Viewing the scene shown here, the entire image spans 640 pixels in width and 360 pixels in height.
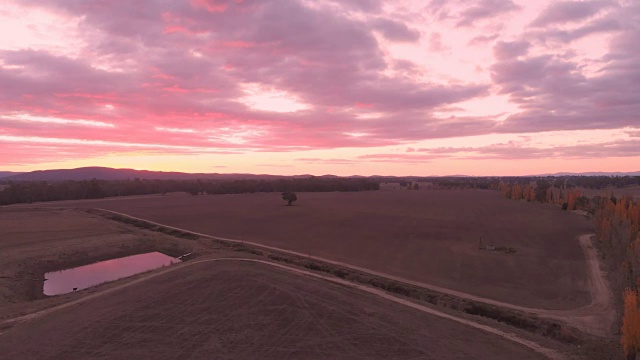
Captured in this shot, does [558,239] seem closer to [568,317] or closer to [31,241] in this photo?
[568,317]

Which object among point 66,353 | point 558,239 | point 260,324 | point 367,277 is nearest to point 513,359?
point 260,324

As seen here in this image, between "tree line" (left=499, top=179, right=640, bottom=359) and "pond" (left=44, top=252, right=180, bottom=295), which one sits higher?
"tree line" (left=499, top=179, right=640, bottom=359)

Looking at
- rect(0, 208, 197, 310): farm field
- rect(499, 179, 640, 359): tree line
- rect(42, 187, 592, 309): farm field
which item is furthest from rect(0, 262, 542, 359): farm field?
rect(42, 187, 592, 309): farm field

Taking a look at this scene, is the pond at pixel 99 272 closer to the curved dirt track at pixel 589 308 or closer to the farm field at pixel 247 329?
the farm field at pixel 247 329

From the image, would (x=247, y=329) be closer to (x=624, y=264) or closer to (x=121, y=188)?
(x=624, y=264)

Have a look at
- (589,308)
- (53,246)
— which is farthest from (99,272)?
(589,308)

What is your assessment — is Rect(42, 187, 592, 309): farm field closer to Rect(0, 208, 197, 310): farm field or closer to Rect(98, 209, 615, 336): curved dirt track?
Rect(98, 209, 615, 336): curved dirt track

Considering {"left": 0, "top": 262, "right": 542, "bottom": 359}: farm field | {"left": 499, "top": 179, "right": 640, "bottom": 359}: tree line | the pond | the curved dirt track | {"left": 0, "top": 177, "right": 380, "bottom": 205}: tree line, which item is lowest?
the pond

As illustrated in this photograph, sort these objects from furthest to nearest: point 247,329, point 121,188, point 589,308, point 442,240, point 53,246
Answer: point 121,188 < point 442,240 < point 53,246 < point 589,308 < point 247,329
